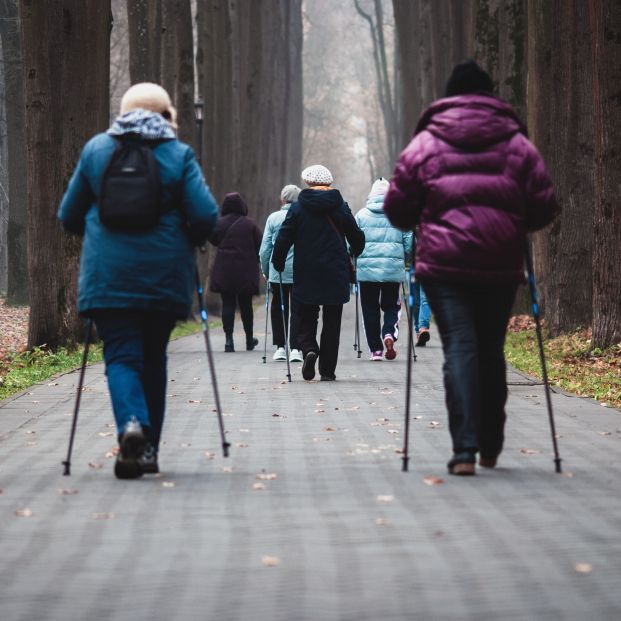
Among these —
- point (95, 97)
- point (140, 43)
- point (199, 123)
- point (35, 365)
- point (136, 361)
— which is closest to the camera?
point (136, 361)

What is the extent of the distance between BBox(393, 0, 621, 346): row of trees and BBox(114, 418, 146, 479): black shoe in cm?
815

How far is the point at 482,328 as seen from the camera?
7.25 metres

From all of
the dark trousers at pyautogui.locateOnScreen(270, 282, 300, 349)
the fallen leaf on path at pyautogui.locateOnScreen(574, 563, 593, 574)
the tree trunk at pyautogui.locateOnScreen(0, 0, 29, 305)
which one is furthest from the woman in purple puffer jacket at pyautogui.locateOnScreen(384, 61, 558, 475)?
the tree trunk at pyautogui.locateOnScreen(0, 0, 29, 305)

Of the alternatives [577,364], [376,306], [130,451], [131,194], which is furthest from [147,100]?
[376,306]

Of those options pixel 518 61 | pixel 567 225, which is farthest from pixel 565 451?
pixel 518 61

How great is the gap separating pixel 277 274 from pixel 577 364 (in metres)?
Answer: 3.55

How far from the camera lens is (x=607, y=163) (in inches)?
564

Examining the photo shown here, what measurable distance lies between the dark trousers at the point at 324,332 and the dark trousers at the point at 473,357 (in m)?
5.70

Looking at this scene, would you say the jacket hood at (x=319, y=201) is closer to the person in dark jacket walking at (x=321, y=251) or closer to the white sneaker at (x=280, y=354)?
the person in dark jacket walking at (x=321, y=251)

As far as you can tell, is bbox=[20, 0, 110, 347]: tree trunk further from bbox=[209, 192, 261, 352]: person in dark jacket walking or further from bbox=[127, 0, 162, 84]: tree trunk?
bbox=[127, 0, 162, 84]: tree trunk

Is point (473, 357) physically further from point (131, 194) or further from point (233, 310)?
point (233, 310)

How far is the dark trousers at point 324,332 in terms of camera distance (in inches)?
513

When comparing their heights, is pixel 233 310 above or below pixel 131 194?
below

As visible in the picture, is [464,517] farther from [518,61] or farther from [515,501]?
[518,61]
